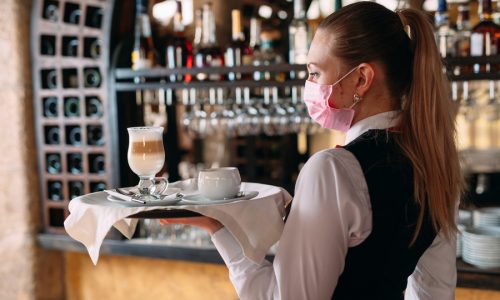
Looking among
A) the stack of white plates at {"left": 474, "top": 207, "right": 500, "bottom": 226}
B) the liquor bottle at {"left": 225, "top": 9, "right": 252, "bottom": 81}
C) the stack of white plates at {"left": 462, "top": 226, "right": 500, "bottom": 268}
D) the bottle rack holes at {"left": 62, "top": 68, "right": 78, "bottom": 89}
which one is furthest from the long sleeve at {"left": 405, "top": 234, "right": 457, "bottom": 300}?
the bottle rack holes at {"left": 62, "top": 68, "right": 78, "bottom": 89}

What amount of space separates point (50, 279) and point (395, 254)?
2.92 m

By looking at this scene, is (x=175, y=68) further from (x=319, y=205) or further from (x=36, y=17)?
(x=319, y=205)

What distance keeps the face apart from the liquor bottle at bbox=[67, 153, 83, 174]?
2.53 metres

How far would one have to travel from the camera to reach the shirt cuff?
1.36 m

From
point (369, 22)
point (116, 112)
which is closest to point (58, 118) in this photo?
point (116, 112)

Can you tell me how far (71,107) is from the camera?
3.76 metres

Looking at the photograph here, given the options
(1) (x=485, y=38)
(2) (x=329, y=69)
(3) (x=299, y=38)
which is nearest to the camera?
(2) (x=329, y=69)

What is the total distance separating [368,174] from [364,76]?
8.4 inches

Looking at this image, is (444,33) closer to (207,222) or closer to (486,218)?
(486,218)

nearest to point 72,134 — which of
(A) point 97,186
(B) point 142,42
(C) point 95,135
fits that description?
(C) point 95,135

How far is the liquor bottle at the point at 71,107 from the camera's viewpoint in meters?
3.54

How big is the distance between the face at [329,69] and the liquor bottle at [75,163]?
8.32 feet

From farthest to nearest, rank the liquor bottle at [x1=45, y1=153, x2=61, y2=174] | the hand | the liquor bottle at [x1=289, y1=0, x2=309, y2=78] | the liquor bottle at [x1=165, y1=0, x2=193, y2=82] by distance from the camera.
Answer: the liquor bottle at [x1=45, y1=153, x2=61, y2=174], the liquor bottle at [x1=165, y1=0, x2=193, y2=82], the liquor bottle at [x1=289, y1=0, x2=309, y2=78], the hand

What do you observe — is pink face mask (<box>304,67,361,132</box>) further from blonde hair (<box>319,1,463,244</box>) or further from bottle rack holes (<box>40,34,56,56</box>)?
bottle rack holes (<box>40,34,56,56</box>)
